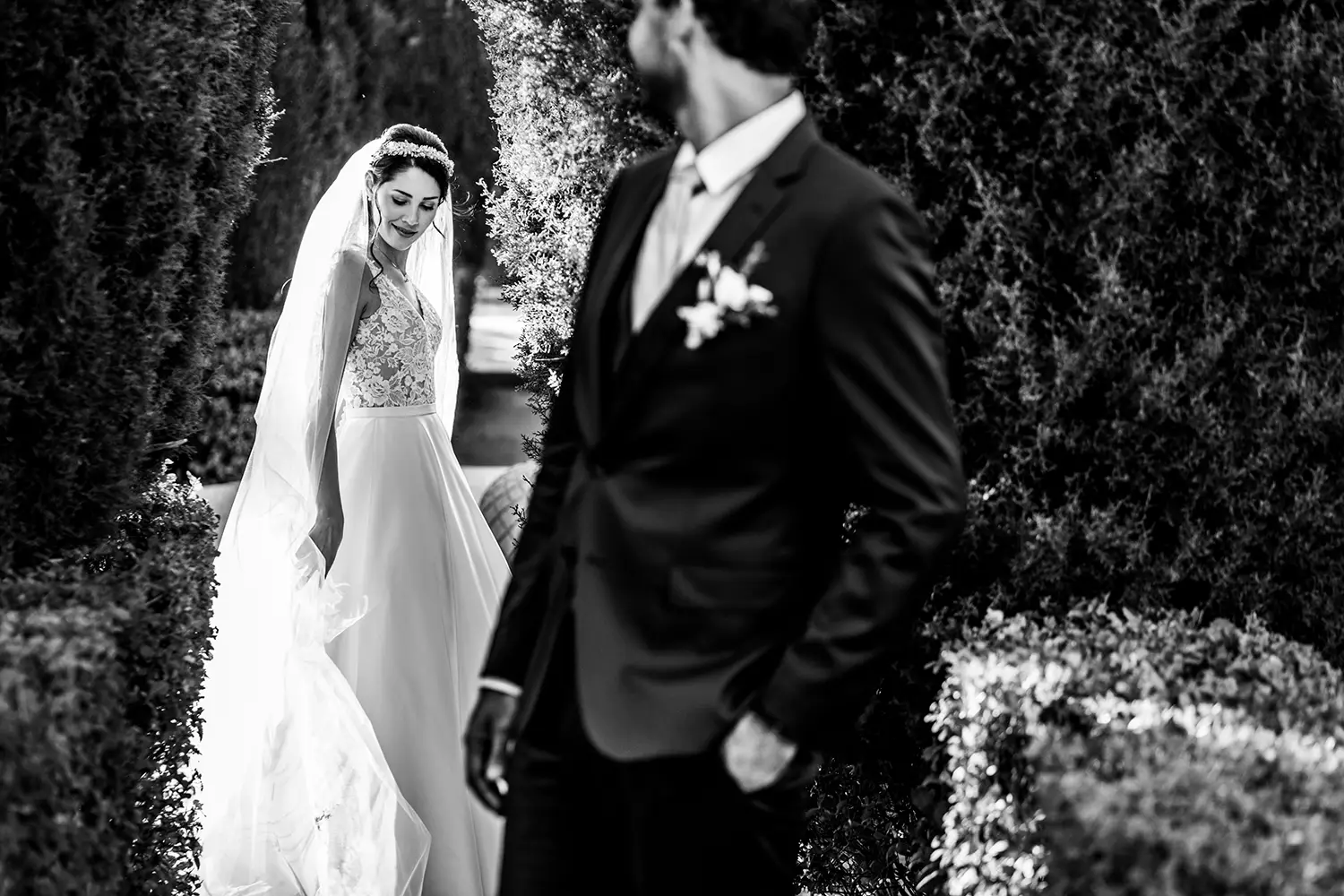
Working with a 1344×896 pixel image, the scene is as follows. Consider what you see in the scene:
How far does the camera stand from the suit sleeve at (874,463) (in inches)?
92.9

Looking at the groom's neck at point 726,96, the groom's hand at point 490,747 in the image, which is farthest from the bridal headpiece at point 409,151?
the groom's hand at point 490,747

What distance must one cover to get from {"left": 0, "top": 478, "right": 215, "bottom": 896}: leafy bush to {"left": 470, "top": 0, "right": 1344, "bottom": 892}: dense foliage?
1911 millimetres

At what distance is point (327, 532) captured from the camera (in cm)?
547

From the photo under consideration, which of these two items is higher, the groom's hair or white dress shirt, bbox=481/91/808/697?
the groom's hair

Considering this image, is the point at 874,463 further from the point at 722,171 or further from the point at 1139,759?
the point at 1139,759

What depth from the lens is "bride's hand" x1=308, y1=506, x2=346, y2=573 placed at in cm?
547

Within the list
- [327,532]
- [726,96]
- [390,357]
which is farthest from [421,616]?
[726,96]

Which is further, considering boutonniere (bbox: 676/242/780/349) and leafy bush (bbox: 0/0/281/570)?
leafy bush (bbox: 0/0/281/570)

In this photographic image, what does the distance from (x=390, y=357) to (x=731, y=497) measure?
3.52m

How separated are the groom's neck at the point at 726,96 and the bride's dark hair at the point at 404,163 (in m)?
3.27

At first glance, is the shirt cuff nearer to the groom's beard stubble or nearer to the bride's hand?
the groom's beard stubble

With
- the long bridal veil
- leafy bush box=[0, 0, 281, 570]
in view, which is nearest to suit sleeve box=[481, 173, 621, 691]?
leafy bush box=[0, 0, 281, 570]

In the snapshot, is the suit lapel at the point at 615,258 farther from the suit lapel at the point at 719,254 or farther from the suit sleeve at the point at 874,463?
the suit sleeve at the point at 874,463

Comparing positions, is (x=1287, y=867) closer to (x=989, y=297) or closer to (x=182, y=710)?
(x=989, y=297)
